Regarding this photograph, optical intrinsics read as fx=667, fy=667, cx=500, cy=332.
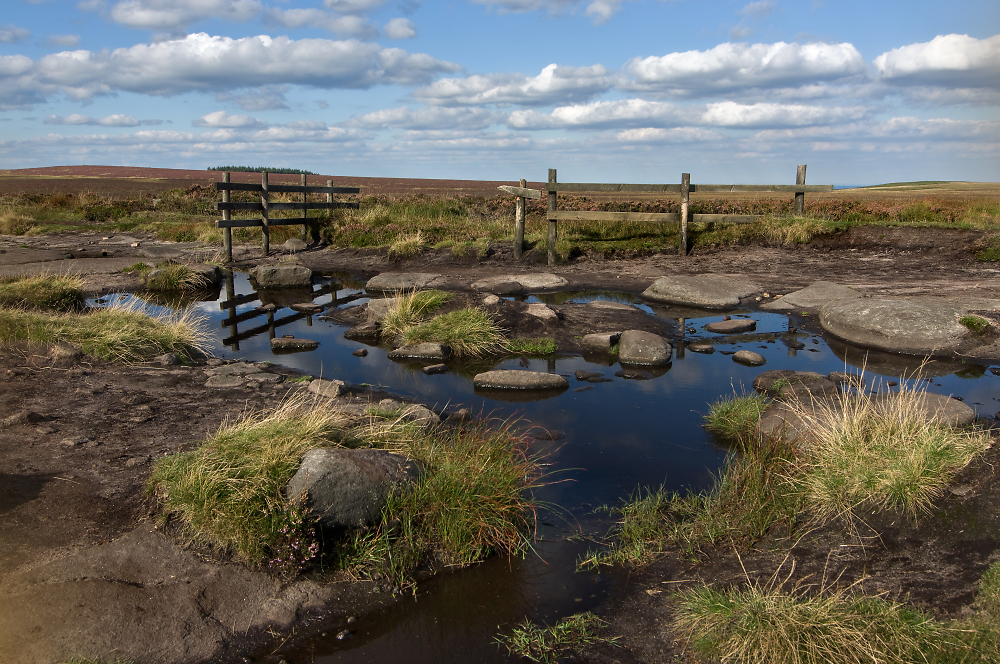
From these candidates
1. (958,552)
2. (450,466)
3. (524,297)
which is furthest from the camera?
(524,297)

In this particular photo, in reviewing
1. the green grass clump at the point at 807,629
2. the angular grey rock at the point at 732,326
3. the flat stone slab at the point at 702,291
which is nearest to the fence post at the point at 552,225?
the flat stone slab at the point at 702,291

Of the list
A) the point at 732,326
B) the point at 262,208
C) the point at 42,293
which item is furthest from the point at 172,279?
the point at 732,326

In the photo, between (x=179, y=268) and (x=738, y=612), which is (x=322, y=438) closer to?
(x=738, y=612)

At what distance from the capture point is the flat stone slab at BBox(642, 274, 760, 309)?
1191cm

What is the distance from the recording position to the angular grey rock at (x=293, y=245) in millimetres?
18359

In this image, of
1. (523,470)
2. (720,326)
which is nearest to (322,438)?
(523,470)

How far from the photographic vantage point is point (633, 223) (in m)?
17.5

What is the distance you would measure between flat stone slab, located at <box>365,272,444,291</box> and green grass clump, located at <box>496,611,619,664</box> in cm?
1001

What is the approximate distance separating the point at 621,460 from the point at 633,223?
1258 cm

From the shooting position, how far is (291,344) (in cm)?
943

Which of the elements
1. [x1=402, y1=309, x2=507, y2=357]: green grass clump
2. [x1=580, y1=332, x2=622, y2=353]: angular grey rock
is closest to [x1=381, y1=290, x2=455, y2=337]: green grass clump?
[x1=402, y1=309, x2=507, y2=357]: green grass clump

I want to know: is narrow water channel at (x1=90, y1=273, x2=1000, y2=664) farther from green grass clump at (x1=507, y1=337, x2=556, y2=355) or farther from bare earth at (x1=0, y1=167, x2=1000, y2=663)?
bare earth at (x1=0, y1=167, x2=1000, y2=663)

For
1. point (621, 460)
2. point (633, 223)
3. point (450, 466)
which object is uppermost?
point (633, 223)

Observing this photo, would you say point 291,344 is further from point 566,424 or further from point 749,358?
point 749,358
